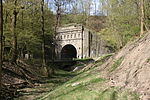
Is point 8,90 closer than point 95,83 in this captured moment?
No

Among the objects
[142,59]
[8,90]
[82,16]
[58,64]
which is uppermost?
[82,16]

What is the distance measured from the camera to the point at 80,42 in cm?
5350

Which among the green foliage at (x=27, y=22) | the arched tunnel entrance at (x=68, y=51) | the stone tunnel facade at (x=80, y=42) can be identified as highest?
the green foliage at (x=27, y=22)

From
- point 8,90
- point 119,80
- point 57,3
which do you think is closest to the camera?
point 119,80

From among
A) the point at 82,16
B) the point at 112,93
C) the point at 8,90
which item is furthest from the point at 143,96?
the point at 82,16

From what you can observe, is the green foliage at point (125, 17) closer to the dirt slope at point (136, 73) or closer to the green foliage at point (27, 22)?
the green foliage at point (27, 22)

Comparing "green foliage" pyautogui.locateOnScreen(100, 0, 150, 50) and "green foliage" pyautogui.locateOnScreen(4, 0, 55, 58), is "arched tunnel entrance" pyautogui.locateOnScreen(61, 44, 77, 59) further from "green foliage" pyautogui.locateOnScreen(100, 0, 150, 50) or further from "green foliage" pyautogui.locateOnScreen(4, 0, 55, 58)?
"green foliage" pyautogui.locateOnScreen(4, 0, 55, 58)

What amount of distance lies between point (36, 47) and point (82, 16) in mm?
28991

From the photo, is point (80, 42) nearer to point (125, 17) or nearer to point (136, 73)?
point (125, 17)

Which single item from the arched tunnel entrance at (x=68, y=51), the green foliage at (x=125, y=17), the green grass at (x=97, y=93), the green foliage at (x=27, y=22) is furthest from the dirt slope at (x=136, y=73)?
the arched tunnel entrance at (x=68, y=51)

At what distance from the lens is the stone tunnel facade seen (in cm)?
5125

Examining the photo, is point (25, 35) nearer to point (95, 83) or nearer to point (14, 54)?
point (14, 54)

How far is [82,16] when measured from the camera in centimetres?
6256

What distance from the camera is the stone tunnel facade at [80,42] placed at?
51250mm
